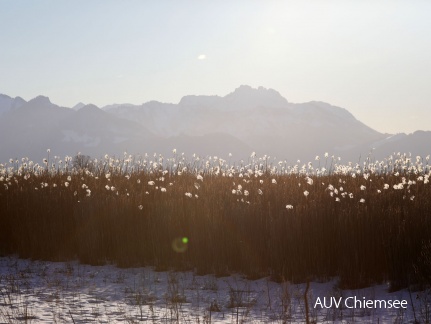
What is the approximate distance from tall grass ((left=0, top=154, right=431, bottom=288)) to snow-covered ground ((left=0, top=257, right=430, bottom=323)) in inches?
15.8

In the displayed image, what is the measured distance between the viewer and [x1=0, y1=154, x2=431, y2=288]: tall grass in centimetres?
769

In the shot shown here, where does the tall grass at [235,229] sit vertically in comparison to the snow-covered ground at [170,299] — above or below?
above

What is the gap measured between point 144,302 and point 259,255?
8.00ft

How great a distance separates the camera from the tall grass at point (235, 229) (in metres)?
7.69

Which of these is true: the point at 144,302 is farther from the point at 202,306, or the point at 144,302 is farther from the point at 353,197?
the point at 353,197

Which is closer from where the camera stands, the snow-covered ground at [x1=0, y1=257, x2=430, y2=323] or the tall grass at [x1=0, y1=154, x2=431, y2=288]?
the snow-covered ground at [x1=0, y1=257, x2=430, y2=323]

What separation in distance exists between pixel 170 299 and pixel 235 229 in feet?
7.98

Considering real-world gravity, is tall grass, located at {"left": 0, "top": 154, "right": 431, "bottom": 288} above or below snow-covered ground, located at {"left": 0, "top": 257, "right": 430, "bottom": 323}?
above

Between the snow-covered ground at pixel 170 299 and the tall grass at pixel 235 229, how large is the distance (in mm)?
403

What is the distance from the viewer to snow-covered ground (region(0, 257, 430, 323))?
229 inches

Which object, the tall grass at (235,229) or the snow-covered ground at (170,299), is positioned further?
the tall grass at (235,229)

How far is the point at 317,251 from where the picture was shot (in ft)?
26.2

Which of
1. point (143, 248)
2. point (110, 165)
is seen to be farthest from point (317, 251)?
point (110, 165)

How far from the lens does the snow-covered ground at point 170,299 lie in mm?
5824
